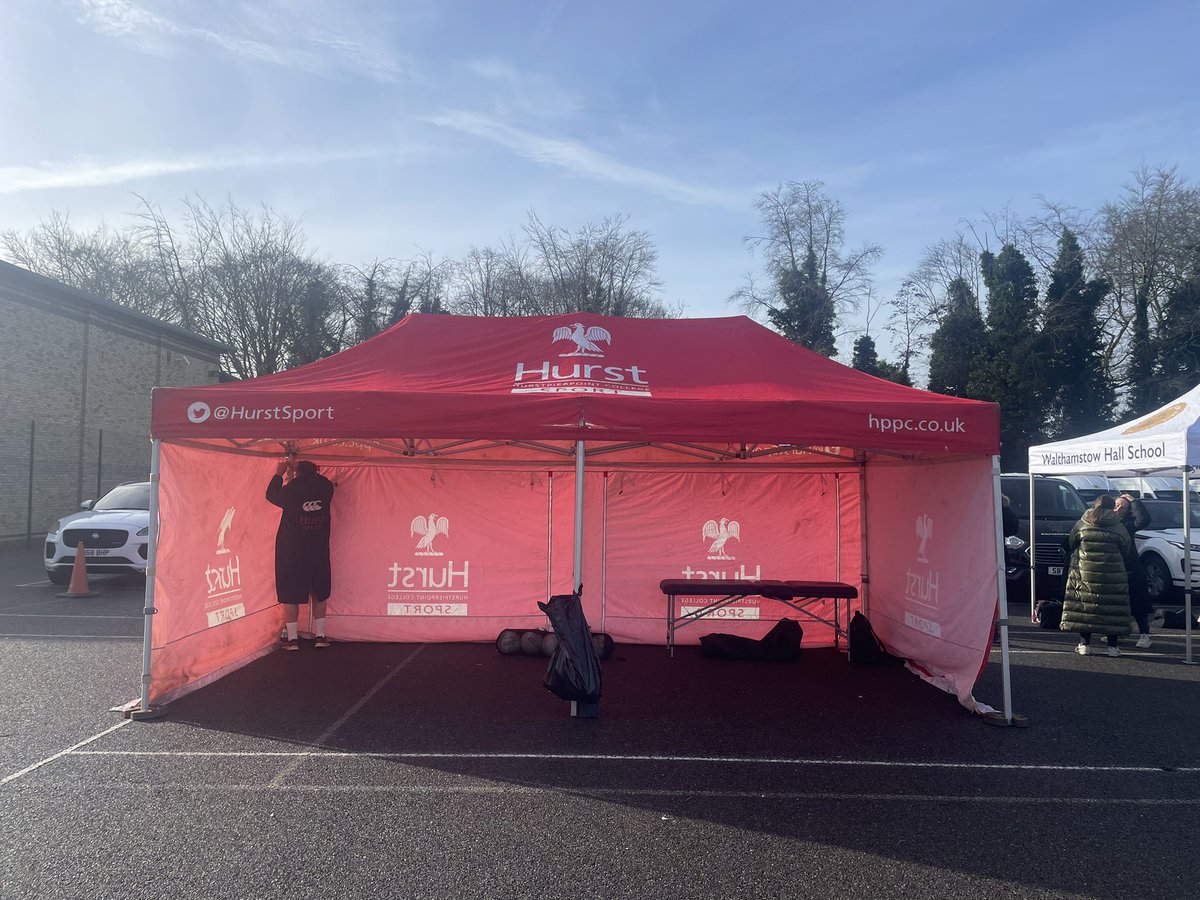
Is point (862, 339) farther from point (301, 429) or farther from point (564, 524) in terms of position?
point (301, 429)

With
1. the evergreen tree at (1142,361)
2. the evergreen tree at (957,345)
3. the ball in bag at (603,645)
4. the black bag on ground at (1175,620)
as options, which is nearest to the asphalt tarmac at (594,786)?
the ball in bag at (603,645)

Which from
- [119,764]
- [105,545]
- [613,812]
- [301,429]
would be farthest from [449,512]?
[105,545]

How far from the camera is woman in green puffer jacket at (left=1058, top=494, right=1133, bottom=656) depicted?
8344mm

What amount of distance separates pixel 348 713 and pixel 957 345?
33.5 metres

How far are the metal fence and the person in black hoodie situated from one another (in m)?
15.3

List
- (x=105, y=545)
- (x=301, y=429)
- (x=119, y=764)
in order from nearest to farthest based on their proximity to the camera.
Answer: (x=119, y=764)
(x=301, y=429)
(x=105, y=545)

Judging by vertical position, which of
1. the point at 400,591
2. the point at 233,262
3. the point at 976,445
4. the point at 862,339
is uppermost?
the point at 233,262

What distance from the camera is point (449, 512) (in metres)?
8.74

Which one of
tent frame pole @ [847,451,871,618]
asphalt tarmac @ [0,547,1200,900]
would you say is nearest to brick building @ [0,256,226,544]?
asphalt tarmac @ [0,547,1200,900]

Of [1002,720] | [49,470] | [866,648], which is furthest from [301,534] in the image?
[49,470]

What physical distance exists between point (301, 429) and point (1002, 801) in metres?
5.21

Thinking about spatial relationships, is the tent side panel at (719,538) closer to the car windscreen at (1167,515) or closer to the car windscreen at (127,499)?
the car windscreen at (1167,515)

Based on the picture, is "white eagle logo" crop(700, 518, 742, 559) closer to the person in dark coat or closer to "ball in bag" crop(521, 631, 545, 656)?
"ball in bag" crop(521, 631, 545, 656)

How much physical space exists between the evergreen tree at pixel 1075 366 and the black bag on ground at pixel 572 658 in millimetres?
31143
